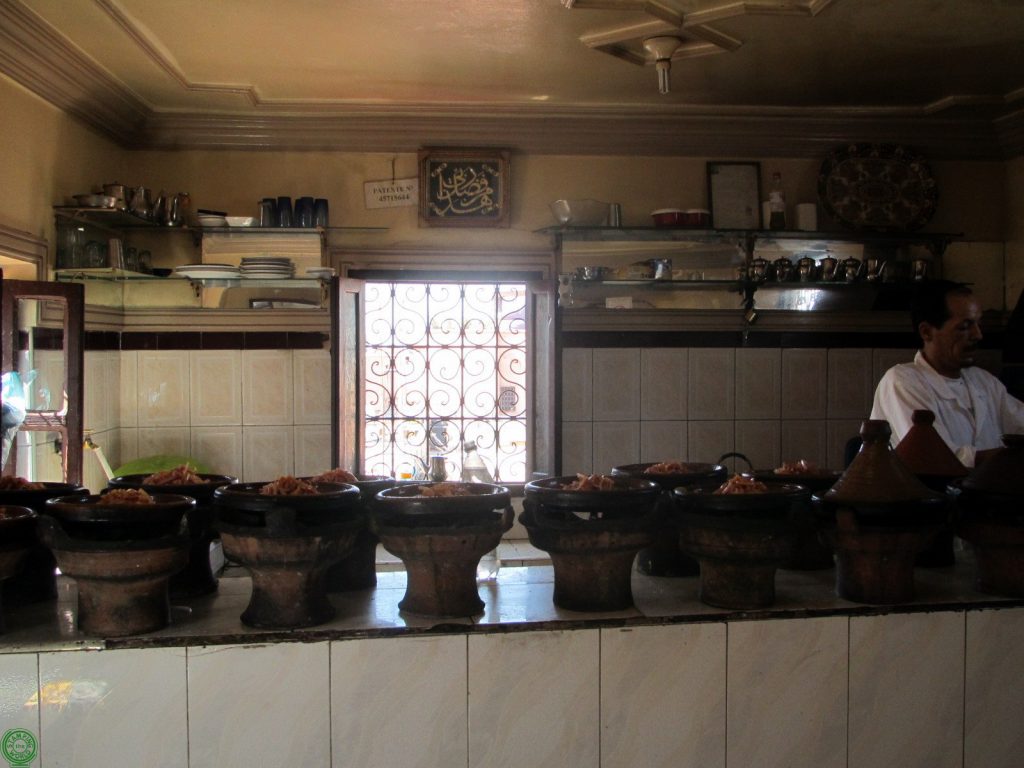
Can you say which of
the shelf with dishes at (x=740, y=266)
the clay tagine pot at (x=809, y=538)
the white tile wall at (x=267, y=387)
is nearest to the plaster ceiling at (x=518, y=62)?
the shelf with dishes at (x=740, y=266)

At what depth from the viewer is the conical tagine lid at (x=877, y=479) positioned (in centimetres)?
197

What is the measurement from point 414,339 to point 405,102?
4.46 ft

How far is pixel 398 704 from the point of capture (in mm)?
1834

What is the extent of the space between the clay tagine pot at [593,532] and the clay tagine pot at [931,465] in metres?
0.84

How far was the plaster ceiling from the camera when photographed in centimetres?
345

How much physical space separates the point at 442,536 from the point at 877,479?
36.8 inches

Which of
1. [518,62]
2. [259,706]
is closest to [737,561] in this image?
[259,706]

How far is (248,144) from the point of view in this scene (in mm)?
4816

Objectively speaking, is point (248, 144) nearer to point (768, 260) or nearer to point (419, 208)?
point (419, 208)

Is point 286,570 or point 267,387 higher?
point 267,387

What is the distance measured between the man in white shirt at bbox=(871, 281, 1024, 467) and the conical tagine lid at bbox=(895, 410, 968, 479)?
1025 millimetres

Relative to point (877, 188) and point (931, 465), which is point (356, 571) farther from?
point (877, 188)

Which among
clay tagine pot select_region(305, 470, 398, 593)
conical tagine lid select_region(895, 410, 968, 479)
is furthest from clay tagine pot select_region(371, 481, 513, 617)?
conical tagine lid select_region(895, 410, 968, 479)

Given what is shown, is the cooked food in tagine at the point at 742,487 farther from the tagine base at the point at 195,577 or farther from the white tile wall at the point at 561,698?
the tagine base at the point at 195,577
